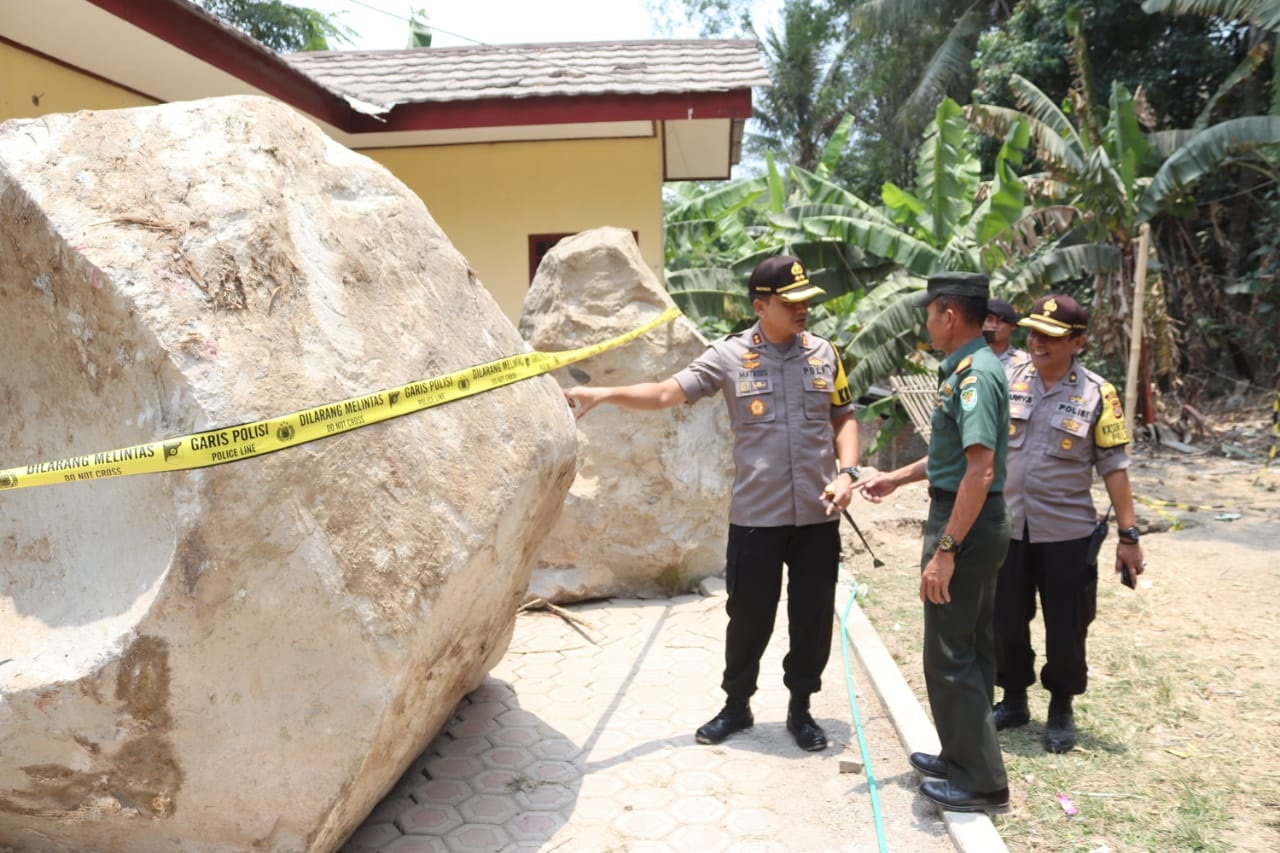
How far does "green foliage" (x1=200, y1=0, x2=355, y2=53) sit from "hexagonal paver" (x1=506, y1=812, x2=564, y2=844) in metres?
21.6

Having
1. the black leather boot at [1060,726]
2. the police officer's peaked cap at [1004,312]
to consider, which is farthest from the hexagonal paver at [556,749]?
the police officer's peaked cap at [1004,312]

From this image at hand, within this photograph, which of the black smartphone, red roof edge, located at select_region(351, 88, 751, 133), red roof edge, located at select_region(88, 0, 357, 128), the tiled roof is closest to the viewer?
the black smartphone

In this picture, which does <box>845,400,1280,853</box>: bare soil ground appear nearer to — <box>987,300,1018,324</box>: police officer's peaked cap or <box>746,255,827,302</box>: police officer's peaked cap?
<box>987,300,1018,324</box>: police officer's peaked cap

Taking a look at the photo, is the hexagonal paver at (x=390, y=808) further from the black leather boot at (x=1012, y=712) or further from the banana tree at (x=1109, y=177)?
the banana tree at (x=1109, y=177)

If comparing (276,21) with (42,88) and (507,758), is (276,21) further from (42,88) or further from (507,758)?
(507,758)

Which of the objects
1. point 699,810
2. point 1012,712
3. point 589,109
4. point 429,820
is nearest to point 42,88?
point 589,109

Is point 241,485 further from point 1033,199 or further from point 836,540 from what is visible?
point 1033,199

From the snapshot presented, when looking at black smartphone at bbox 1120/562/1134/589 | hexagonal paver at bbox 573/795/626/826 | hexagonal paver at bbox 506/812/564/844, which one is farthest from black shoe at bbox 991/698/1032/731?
hexagonal paver at bbox 506/812/564/844

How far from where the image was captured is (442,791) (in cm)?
350

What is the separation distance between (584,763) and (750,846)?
81 cm

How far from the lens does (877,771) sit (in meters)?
3.69

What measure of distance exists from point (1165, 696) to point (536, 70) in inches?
274

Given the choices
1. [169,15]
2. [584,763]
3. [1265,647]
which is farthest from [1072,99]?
[584,763]

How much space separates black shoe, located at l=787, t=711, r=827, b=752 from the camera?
151 inches
